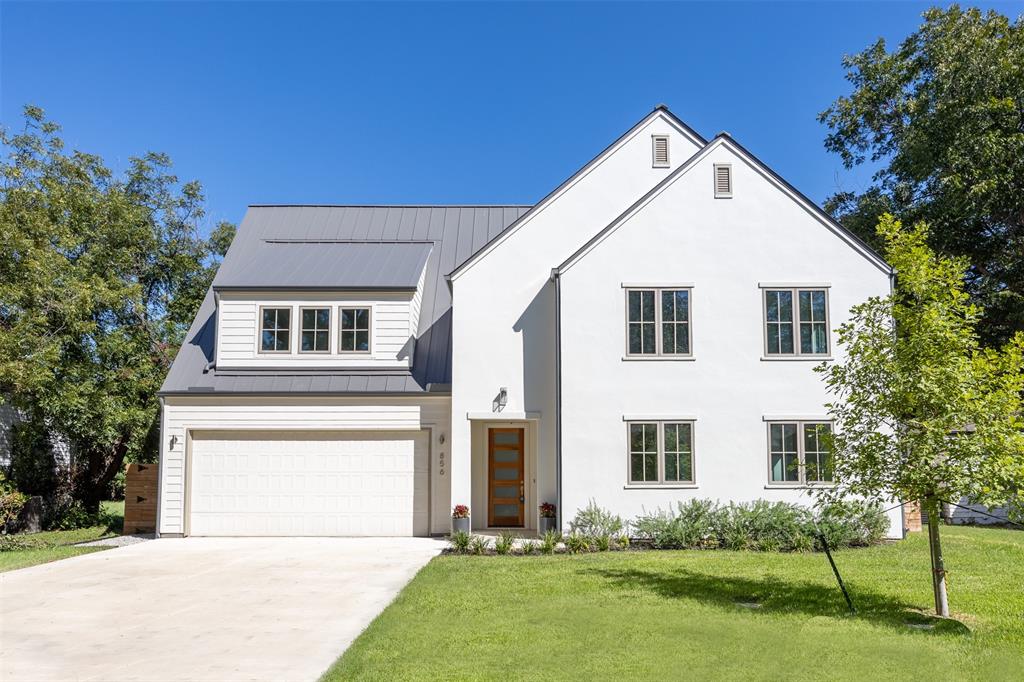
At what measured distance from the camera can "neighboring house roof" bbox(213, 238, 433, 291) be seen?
17.8 metres

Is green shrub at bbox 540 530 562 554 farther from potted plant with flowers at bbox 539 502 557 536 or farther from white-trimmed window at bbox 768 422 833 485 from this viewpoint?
white-trimmed window at bbox 768 422 833 485

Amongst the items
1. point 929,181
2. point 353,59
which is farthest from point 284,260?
point 929,181

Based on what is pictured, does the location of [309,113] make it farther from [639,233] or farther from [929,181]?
[929,181]

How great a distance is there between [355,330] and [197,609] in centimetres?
902

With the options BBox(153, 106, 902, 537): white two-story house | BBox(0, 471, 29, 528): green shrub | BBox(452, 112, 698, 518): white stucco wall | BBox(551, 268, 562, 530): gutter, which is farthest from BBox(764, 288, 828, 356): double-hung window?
BBox(0, 471, 29, 528): green shrub

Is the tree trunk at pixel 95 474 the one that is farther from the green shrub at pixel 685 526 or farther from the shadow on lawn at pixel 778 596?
the shadow on lawn at pixel 778 596

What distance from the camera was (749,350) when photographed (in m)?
15.7

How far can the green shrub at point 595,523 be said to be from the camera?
14968mm

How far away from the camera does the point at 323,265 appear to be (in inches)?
742

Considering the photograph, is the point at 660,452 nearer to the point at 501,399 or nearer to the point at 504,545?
the point at 501,399

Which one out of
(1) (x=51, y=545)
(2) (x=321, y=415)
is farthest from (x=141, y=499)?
(2) (x=321, y=415)

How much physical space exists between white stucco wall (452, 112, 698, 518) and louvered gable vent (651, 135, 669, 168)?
7.95 ft

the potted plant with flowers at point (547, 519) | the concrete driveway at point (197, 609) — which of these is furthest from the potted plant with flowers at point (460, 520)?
the potted plant with flowers at point (547, 519)

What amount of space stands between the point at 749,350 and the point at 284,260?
37.5 ft
